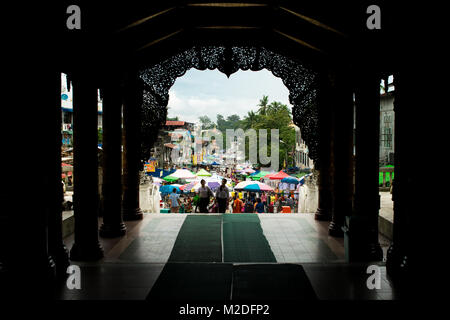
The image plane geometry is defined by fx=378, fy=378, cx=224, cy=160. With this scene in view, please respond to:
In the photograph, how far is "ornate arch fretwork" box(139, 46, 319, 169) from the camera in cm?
903

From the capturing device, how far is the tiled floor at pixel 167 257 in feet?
14.8

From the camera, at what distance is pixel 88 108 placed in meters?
5.91

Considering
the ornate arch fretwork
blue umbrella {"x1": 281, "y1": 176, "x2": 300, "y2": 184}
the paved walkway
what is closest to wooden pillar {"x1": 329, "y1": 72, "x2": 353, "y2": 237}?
the paved walkway

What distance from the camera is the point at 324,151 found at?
9.19 meters

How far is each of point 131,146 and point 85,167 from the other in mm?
3532

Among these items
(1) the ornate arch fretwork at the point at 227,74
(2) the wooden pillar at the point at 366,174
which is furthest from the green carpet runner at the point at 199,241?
(2) the wooden pillar at the point at 366,174

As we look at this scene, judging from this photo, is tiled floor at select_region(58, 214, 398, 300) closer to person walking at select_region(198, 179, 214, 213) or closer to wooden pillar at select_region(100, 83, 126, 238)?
wooden pillar at select_region(100, 83, 126, 238)

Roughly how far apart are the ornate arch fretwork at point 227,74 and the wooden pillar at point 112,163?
4.57 ft

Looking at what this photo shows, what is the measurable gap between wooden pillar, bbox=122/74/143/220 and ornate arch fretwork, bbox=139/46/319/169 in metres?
0.18

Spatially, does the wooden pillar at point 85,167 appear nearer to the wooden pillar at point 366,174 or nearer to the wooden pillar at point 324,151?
the wooden pillar at point 366,174

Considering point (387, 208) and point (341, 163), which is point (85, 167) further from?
point (387, 208)
